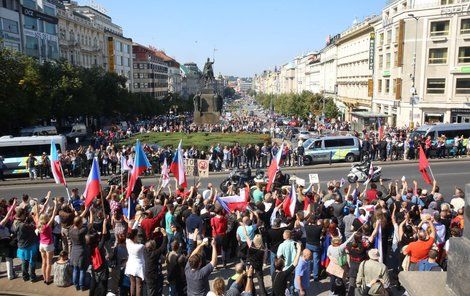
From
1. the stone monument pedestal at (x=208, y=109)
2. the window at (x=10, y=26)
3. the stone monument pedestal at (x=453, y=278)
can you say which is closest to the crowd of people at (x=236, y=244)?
the stone monument pedestal at (x=453, y=278)

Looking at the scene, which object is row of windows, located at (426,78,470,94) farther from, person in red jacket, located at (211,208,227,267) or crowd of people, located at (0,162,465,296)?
person in red jacket, located at (211,208,227,267)

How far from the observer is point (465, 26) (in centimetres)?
4588

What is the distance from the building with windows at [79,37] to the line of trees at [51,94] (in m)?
7.89

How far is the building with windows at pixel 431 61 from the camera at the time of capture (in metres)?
46.1

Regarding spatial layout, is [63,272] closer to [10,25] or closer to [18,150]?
[18,150]

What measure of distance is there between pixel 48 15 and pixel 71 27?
11.7m

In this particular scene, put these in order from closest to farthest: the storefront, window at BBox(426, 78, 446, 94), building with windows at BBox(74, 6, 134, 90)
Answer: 1. the storefront
2. window at BBox(426, 78, 446, 94)
3. building with windows at BBox(74, 6, 134, 90)

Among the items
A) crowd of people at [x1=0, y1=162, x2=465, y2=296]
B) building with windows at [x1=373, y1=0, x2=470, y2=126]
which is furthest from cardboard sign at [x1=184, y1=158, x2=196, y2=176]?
building with windows at [x1=373, y1=0, x2=470, y2=126]

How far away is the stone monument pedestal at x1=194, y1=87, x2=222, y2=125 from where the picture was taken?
4828 cm

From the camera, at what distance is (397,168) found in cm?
2594

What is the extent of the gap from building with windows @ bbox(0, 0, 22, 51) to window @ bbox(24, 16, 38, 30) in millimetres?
1696

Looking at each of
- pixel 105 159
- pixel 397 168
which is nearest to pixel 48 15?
pixel 105 159

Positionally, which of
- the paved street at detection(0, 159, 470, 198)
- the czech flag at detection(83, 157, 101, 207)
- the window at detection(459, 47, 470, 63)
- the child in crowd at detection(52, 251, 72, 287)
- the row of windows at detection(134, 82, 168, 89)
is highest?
the window at detection(459, 47, 470, 63)

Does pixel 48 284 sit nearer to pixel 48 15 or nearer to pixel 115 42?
pixel 48 15
